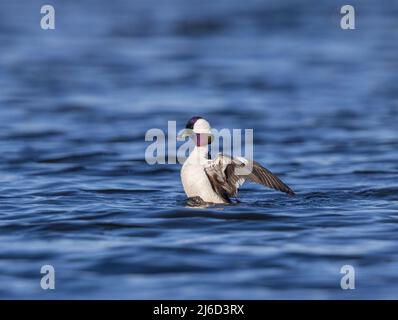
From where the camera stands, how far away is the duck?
1116 centimetres

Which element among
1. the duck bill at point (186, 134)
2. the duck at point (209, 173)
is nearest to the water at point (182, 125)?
the duck at point (209, 173)

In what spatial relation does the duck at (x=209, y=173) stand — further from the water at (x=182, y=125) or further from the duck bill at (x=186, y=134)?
the water at (x=182, y=125)

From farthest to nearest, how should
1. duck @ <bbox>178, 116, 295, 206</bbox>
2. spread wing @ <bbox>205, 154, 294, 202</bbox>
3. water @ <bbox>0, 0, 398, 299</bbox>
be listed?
spread wing @ <bbox>205, 154, 294, 202</bbox> → duck @ <bbox>178, 116, 295, 206</bbox> → water @ <bbox>0, 0, 398, 299</bbox>

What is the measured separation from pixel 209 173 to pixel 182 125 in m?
6.17

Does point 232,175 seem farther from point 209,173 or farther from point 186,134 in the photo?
point 186,134

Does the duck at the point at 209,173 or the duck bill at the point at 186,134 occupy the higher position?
the duck bill at the point at 186,134

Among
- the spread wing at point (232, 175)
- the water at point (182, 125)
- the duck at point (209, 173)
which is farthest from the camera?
the spread wing at point (232, 175)

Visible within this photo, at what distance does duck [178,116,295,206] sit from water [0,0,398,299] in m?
0.18

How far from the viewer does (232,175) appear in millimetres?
11453

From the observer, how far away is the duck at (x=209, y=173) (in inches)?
440

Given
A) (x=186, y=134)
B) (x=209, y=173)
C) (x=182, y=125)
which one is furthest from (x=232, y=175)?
(x=182, y=125)

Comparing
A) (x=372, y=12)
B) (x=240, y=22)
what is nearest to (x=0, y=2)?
(x=240, y=22)

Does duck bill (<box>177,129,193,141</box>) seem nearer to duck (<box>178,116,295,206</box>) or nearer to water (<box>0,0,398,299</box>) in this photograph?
duck (<box>178,116,295,206</box>)

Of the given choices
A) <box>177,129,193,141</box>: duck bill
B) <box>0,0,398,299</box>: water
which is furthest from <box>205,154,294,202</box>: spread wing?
<box>177,129,193,141</box>: duck bill
